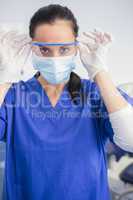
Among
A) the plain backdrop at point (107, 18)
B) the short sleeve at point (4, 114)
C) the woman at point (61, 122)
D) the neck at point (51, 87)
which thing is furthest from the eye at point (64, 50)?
the plain backdrop at point (107, 18)

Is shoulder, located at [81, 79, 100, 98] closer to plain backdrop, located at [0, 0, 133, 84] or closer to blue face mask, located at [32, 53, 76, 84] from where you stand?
blue face mask, located at [32, 53, 76, 84]

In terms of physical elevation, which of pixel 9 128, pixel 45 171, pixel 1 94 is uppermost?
pixel 1 94

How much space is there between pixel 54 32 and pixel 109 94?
268 mm

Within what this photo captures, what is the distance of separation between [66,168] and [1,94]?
327 mm

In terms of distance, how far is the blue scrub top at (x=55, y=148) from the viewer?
1.04 meters

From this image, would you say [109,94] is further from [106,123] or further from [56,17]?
[56,17]

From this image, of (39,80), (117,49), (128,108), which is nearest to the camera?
(128,108)

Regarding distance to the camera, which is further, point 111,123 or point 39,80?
point 39,80

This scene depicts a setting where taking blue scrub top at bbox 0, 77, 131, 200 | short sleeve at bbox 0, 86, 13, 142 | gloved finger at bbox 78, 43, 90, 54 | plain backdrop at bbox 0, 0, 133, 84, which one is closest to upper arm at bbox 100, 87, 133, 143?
blue scrub top at bbox 0, 77, 131, 200

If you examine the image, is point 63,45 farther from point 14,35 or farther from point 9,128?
point 9,128

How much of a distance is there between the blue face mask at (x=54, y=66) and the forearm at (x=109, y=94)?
110 mm

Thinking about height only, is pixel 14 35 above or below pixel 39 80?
above

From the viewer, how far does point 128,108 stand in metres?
1.02

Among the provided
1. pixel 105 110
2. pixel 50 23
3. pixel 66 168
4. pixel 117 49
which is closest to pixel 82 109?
pixel 105 110
